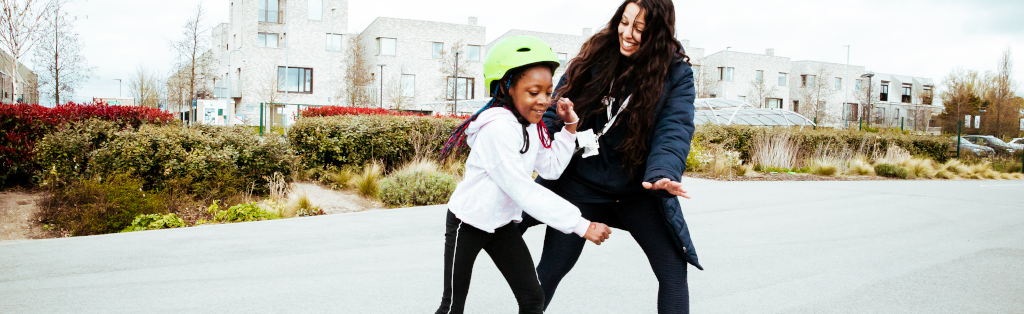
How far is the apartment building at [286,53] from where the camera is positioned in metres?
36.6

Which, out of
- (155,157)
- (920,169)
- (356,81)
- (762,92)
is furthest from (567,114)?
(762,92)

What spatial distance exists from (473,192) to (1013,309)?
3.70m

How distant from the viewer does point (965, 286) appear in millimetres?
4207

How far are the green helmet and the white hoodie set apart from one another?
0.15 meters

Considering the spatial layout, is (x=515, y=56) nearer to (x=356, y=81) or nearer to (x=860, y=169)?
(x=860, y=169)

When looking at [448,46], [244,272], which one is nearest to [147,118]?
[244,272]

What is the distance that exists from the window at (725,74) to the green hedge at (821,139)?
102 feet

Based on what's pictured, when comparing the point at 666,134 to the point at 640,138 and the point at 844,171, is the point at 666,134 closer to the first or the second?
the point at 640,138

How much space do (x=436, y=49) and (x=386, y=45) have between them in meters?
3.47

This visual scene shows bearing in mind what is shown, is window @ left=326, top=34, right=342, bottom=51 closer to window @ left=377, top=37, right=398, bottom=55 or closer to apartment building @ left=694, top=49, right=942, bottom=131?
window @ left=377, top=37, right=398, bottom=55

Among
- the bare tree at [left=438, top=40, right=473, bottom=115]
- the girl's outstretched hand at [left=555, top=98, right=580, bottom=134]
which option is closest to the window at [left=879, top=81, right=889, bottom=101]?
the bare tree at [left=438, top=40, right=473, bottom=115]

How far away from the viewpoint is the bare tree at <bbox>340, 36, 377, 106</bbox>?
38.3m

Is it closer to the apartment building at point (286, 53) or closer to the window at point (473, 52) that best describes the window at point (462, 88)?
the window at point (473, 52)

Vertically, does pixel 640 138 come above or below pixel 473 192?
above
